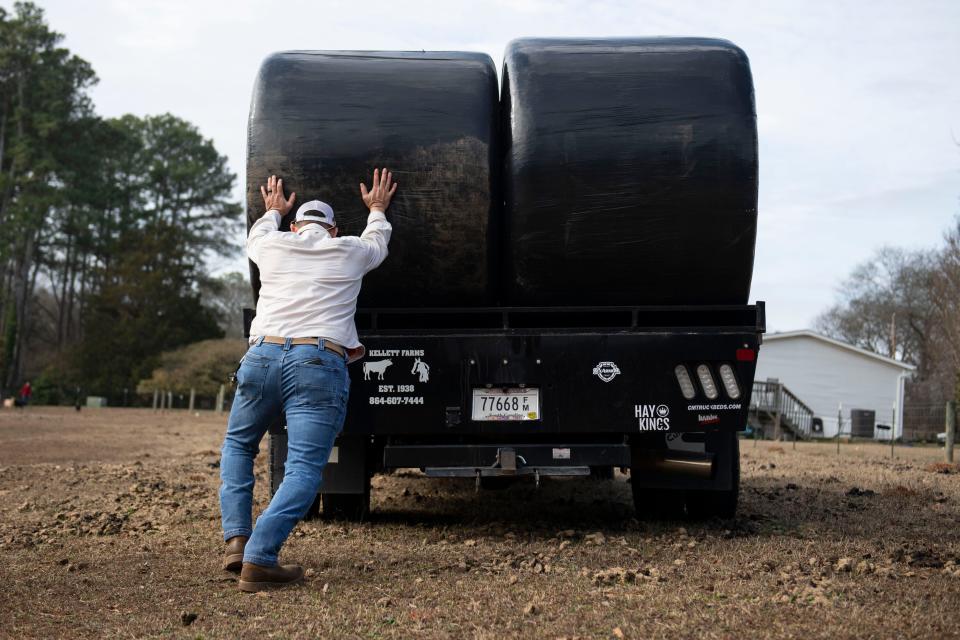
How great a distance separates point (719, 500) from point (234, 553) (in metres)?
3.23

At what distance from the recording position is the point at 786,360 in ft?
134

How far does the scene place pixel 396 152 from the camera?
5598mm

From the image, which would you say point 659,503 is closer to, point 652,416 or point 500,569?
point 652,416

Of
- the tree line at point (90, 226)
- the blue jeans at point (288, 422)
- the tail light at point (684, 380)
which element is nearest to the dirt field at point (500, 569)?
the blue jeans at point (288, 422)

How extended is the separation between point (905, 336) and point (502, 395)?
60502 mm

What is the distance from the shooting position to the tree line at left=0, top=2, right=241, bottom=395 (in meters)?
51.9

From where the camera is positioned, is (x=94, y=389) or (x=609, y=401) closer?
(x=609, y=401)

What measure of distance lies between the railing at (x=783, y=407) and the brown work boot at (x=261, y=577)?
30552 mm

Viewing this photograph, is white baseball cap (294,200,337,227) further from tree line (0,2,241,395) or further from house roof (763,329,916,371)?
tree line (0,2,241,395)

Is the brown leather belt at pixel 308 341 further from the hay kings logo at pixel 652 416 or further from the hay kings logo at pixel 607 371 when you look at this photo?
the hay kings logo at pixel 652 416

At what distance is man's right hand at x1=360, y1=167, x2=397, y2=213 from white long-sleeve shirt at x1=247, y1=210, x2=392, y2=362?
426 mm

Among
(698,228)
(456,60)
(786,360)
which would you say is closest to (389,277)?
(456,60)

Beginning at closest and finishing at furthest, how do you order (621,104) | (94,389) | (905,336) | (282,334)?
(282,334), (621,104), (94,389), (905,336)

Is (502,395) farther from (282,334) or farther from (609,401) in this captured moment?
(282,334)
